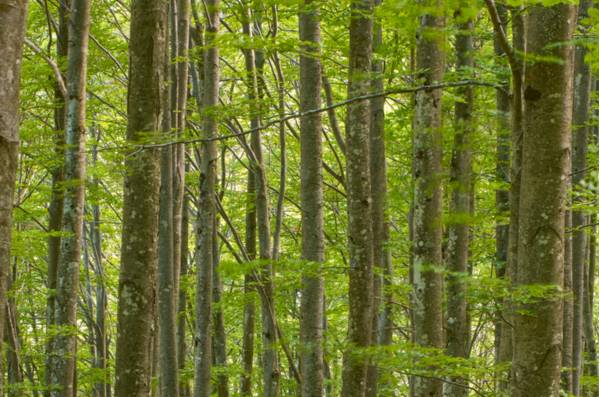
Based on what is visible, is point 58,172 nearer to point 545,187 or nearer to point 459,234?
point 459,234

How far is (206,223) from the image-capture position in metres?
9.88

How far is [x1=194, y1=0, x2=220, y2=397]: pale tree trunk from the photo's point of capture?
31.8ft

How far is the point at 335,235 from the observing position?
18.4 meters

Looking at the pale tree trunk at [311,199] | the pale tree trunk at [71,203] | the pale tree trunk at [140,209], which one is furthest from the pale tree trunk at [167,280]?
the pale tree trunk at [140,209]

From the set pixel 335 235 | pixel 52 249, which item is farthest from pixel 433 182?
pixel 335 235

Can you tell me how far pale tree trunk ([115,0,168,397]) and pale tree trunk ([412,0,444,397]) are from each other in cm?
247

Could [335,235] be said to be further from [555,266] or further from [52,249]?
[555,266]

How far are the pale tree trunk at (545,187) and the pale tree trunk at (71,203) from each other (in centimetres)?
Result: 598

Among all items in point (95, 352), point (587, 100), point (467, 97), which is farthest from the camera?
point (95, 352)

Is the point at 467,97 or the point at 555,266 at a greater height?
the point at 467,97

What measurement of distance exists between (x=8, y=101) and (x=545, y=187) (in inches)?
102

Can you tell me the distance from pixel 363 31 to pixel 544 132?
3.51 m

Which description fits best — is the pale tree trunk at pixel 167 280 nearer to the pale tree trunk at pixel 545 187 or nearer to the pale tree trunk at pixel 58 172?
the pale tree trunk at pixel 58 172

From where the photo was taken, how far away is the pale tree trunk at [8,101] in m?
2.40
